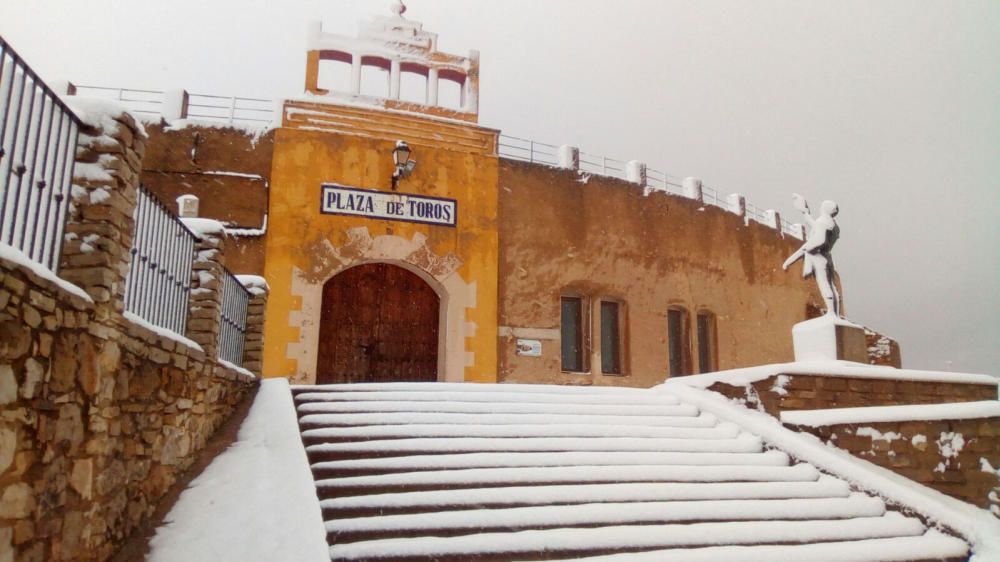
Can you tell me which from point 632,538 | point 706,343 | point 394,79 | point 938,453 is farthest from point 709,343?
point 632,538

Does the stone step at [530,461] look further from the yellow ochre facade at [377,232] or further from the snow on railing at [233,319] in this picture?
the yellow ochre facade at [377,232]

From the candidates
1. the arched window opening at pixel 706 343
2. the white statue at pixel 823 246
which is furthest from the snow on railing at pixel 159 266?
the arched window opening at pixel 706 343

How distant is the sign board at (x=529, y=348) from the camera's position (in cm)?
1236

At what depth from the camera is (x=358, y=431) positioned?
6023 mm

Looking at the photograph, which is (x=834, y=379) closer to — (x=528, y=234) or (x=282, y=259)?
(x=528, y=234)

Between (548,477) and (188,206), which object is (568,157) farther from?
(548,477)

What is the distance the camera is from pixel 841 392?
8.17m

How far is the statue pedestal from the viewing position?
9.59m

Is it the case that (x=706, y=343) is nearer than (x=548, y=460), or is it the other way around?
(x=548, y=460)

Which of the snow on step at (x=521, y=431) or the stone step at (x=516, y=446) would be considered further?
the snow on step at (x=521, y=431)

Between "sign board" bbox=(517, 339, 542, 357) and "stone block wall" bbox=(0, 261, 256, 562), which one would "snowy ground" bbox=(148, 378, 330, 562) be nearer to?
"stone block wall" bbox=(0, 261, 256, 562)

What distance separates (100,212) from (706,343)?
43.5 ft

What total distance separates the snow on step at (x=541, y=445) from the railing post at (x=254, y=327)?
245 centimetres

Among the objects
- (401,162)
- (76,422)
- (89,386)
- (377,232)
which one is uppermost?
(401,162)
